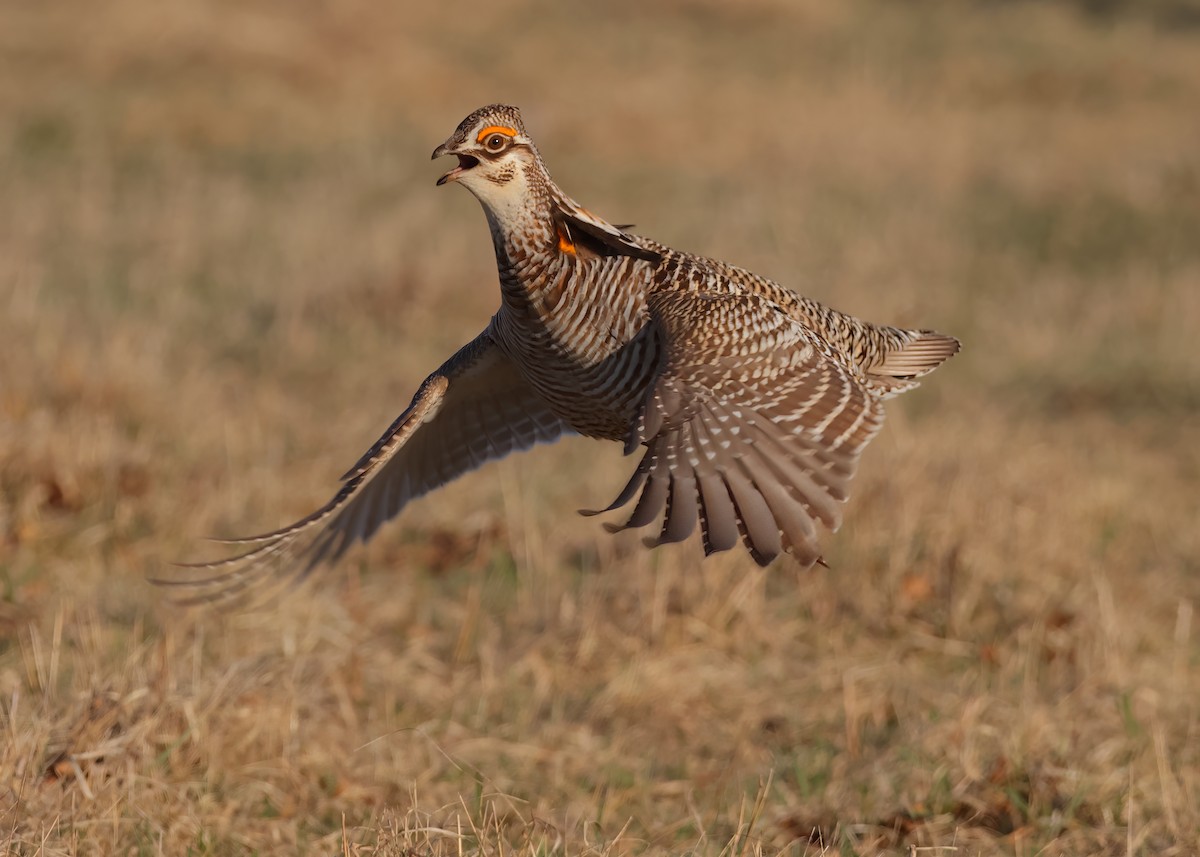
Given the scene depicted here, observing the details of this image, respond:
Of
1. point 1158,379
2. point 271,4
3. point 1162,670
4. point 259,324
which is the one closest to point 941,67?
point 271,4

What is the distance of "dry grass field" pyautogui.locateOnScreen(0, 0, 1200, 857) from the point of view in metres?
3.56

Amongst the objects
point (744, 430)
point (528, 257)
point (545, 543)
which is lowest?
point (545, 543)

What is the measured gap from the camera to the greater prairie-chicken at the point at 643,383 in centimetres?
296

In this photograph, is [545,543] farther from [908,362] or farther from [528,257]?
[528,257]

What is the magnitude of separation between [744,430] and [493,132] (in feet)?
2.83

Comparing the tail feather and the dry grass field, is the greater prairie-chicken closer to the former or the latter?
the tail feather

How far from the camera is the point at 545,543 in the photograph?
5.36m

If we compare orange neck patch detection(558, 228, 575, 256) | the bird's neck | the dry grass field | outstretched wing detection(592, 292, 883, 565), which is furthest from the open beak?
the dry grass field

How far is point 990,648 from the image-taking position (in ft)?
15.9

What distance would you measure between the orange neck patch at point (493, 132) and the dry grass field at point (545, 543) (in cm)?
130

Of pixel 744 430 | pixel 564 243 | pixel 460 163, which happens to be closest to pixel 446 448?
pixel 564 243

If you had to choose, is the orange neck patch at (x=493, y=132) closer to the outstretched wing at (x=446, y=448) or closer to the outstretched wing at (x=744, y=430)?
the outstretched wing at (x=744, y=430)

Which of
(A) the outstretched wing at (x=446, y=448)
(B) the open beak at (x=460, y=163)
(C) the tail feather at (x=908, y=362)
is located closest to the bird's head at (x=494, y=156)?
(B) the open beak at (x=460, y=163)

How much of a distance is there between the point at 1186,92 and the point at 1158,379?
29.9 feet
